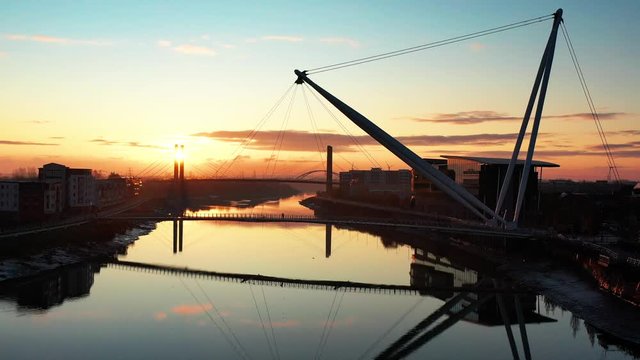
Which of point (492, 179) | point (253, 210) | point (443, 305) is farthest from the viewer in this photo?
point (253, 210)

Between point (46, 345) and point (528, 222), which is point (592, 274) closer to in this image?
point (528, 222)

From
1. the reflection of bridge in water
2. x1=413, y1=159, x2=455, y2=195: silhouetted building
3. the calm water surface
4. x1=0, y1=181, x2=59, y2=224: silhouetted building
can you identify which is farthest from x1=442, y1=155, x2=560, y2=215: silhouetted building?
x1=0, y1=181, x2=59, y2=224: silhouetted building

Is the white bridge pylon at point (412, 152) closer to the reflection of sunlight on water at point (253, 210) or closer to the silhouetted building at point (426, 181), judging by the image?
the silhouetted building at point (426, 181)

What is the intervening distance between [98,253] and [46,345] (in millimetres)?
21944

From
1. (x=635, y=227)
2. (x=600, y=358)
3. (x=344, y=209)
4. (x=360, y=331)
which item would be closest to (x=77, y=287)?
(x=360, y=331)

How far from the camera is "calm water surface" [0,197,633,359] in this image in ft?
67.6

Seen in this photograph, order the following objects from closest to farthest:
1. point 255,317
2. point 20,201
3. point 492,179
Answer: point 255,317, point 20,201, point 492,179

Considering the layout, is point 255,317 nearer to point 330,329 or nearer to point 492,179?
point 330,329

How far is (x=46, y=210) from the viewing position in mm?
48594

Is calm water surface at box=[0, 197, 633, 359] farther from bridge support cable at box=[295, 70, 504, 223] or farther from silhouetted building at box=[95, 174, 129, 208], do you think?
silhouetted building at box=[95, 174, 129, 208]

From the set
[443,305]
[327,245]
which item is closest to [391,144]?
[443,305]

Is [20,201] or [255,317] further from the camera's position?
[20,201]

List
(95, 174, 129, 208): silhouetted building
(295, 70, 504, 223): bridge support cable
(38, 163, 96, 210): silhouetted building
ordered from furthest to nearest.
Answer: (95, 174, 129, 208): silhouetted building → (38, 163, 96, 210): silhouetted building → (295, 70, 504, 223): bridge support cable

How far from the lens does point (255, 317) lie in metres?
25.0
